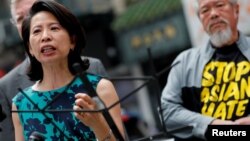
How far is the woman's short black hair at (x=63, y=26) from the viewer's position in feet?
8.98

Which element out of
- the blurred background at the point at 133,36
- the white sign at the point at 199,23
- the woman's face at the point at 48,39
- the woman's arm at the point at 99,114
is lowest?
the woman's arm at the point at 99,114

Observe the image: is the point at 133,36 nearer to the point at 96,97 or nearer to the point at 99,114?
the point at 99,114

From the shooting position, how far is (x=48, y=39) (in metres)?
2.67

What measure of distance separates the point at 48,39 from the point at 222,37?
3.33 feet

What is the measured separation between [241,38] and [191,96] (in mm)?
356

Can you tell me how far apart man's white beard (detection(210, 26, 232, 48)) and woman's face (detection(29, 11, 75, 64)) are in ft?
2.86

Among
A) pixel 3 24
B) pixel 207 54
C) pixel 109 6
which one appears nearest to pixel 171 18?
pixel 109 6

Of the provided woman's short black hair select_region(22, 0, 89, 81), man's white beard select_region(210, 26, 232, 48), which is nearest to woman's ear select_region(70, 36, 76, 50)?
woman's short black hair select_region(22, 0, 89, 81)

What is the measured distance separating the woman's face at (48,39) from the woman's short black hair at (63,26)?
19 millimetres

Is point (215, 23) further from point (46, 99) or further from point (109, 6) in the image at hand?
point (109, 6)

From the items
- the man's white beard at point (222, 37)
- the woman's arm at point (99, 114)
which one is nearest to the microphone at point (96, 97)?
the woman's arm at point (99, 114)

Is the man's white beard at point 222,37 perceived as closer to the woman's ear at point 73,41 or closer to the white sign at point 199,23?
the woman's ear at point 73,41

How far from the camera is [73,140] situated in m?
2.73

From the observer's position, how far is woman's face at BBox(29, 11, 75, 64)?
267 cm
